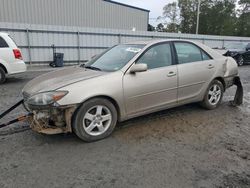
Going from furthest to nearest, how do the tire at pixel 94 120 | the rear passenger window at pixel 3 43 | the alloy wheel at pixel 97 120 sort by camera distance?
1. the rear passenger window at pixel 3 43
2. the alloy wheel at pixel 97 120
3. the tire at pixel 94 120

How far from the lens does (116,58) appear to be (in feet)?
15.4

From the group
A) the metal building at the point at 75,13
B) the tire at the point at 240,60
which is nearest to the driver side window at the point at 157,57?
the tire at the point at 240,60

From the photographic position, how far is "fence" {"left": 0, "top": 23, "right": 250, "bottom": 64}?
14117 millimetres

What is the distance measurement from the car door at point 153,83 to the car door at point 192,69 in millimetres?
194

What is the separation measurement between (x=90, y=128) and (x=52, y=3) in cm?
1894

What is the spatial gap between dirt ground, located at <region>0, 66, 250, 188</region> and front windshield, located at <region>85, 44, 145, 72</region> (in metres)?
1.10

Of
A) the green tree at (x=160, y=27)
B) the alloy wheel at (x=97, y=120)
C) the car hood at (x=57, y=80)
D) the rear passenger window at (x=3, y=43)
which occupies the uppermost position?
the green tree at (x=160, y=27)

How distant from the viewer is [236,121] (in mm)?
4945

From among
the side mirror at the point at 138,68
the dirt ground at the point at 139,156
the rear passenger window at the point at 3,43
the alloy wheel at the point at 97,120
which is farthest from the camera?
the rear passenger window at the point at 3,43

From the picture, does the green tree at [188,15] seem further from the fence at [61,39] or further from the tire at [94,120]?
the tire at [94,120]

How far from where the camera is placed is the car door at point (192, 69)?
4.89 m

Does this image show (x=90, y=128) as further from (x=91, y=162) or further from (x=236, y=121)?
(x=236, y=121)

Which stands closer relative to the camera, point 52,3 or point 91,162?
point 91,162

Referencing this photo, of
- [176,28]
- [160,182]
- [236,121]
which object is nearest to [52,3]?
[236,121]
